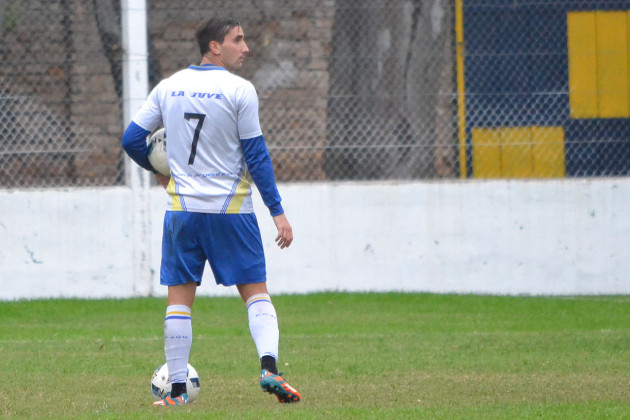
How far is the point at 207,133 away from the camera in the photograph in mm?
5391

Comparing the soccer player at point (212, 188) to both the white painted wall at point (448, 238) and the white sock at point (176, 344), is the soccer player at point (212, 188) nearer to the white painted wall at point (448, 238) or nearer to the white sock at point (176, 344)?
the white sock at point (176, 344)

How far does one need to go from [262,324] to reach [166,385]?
1.79 ft

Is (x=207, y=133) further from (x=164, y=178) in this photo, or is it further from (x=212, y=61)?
(x=164, y=178)

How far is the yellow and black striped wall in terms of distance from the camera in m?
11.8

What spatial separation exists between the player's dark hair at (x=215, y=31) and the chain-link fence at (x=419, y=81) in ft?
20.3

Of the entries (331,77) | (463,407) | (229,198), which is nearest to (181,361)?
(229,198)

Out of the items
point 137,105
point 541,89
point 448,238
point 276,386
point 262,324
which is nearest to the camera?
point 276,386

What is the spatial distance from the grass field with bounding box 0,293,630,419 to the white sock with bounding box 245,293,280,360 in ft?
0.91

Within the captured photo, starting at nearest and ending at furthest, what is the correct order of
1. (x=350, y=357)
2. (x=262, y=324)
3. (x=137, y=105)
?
(x=262, y=324) → (x=350, y=357) → (x=137, y=105)

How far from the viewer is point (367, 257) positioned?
11398 millimetres

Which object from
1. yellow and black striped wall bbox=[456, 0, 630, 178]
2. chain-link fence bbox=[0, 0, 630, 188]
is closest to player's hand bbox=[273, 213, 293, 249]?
chain-link fence bbox=[0, 0, 630, 188]

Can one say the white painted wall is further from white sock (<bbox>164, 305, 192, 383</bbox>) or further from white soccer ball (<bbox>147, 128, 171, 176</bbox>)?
white sock (<bbox>164, 305, 192, 383</bbox>)

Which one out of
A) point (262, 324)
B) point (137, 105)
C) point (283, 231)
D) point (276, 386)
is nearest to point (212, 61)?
point (283, 231)

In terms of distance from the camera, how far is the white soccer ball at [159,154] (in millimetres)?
5609
